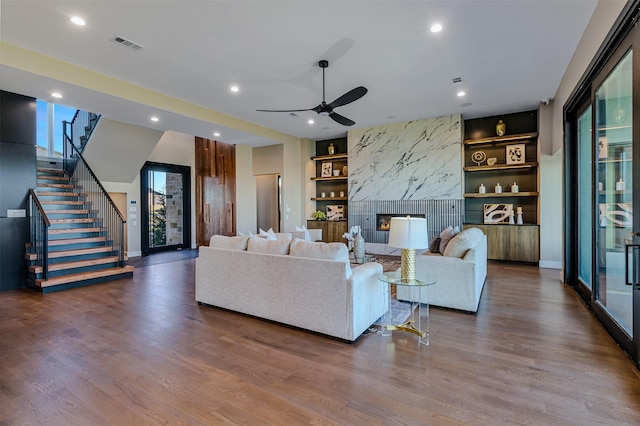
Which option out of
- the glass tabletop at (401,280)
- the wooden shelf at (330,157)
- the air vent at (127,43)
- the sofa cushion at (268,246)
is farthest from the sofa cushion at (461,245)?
the wooden shelf at (330,157)

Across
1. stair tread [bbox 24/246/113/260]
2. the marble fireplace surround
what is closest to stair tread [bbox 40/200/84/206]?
stair tread [bbox 24/246/113/260]

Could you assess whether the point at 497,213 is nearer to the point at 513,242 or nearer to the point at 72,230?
the point at 513,242

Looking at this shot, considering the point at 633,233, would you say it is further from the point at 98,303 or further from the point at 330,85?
the point at 98,303

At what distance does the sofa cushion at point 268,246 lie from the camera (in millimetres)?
3441

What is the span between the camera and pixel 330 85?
16.9 ft

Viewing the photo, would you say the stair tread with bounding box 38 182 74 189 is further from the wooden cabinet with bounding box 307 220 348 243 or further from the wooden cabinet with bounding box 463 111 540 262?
the wooden cabinet with bounding box 463 111 540 262

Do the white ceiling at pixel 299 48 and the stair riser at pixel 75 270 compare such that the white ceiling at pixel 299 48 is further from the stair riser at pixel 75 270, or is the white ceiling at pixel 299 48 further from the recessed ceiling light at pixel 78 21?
the stair riser at pixel 75 270

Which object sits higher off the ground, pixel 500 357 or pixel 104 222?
pixel 104 222

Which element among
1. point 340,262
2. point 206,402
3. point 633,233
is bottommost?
point 206,402

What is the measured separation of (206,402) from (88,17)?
390 centimetres

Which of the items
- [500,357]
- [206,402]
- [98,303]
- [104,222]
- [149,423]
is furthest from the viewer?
[104,222]

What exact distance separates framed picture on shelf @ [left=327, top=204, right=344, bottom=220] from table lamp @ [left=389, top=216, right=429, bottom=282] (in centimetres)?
609

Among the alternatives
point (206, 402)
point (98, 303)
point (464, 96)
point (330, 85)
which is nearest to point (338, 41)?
point (330, 85)

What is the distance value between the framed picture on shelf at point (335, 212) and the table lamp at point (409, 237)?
609 cm
